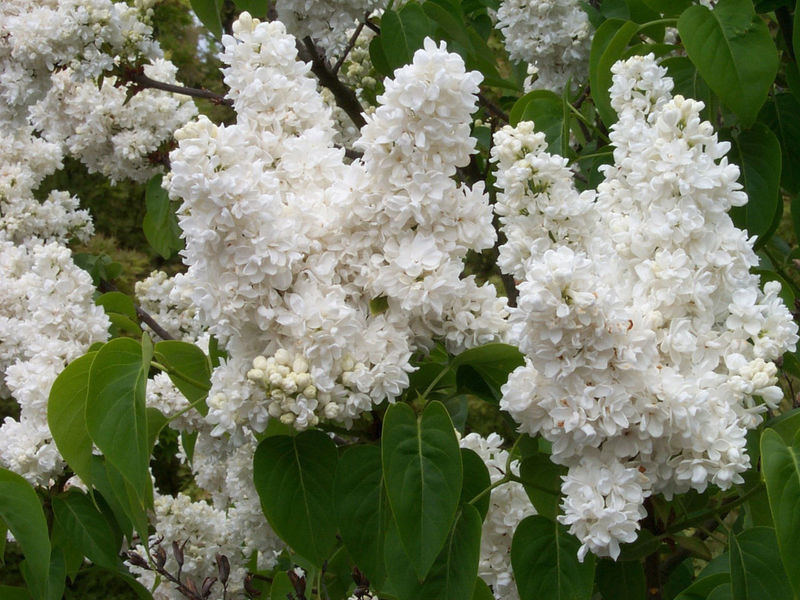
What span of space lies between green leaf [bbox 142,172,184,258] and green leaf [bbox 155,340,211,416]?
1566mm

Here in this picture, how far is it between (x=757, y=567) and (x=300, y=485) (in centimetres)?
77

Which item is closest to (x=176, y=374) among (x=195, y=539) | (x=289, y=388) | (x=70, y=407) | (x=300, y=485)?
(x=70, y=407)

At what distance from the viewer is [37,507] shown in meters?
1.83

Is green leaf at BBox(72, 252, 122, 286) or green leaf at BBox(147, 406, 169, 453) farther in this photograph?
green leaf at BBox(72, 252, 122, 286)

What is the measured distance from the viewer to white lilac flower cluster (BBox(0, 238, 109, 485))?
2.35 m

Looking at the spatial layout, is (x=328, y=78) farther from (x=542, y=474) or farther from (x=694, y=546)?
(x=694, y=546)

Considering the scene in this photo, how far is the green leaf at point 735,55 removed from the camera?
206cm

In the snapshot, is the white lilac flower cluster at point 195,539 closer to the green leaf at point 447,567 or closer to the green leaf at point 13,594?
the green leaf at point 13,594

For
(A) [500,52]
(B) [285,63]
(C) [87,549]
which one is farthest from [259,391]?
(A) [500,52]

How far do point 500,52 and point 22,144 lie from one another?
3.43 m

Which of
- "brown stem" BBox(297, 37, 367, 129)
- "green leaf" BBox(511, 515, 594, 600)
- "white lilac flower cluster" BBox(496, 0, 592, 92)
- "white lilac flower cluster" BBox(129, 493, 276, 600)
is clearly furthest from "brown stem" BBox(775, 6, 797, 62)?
"white lilac flower cluster" BBox(129, 493, 276, 600)

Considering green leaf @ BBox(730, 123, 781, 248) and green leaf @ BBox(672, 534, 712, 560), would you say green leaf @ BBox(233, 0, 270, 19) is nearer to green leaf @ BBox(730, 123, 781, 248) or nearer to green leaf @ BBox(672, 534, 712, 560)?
green leaf @ BBox(730, 123, 781, 248)

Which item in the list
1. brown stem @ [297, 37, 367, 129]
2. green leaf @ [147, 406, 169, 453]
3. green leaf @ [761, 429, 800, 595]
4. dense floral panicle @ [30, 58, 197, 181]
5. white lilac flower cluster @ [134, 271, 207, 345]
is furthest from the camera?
white lilac flower cluster @ [134, 271, 207, 345]

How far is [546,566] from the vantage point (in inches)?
62.4
